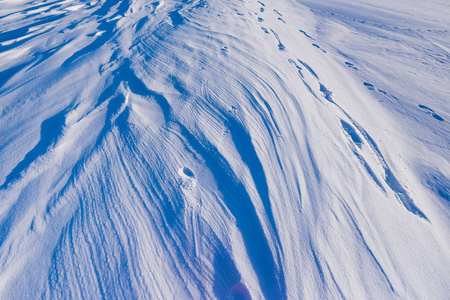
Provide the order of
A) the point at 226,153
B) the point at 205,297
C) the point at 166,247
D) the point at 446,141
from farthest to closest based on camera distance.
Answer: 1. the point at 446,141
2. the point at 226,153
3. the point at 166,247
4. the point at 205,297

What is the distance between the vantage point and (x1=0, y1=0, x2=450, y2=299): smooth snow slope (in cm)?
114

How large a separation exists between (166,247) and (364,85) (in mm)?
2131

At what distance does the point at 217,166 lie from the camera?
58.0 inches

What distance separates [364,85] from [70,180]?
2.41 m

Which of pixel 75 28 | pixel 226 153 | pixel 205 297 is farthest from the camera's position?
pixel 75 28

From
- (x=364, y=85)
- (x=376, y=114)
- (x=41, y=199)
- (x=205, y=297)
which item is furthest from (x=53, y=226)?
(x=364, y=85)

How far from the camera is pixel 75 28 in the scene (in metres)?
2.65

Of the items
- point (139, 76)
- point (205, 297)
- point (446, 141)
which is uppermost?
point (139, 76)

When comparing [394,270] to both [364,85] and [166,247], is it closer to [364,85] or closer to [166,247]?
[166,247]

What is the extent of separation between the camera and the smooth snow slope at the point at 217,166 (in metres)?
1.14

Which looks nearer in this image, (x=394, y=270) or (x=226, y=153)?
(x=394, y=270)

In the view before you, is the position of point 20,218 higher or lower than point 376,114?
lower

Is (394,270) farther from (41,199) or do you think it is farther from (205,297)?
(41,199)

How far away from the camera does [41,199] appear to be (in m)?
1.33
